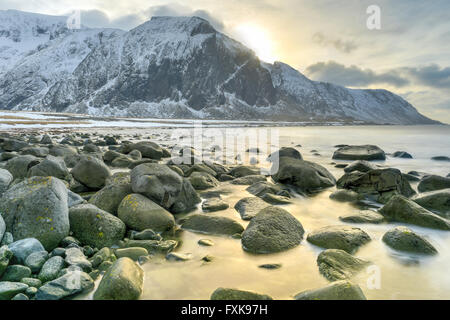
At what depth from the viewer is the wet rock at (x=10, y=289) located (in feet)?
9.14

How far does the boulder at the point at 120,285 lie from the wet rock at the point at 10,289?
731mm

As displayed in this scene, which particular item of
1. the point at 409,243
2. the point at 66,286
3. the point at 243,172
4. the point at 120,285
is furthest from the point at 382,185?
the point at 66,286

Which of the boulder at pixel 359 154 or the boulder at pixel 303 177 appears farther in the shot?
the boulder at pixel 359 154

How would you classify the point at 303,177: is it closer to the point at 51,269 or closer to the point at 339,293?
the point at 339,293

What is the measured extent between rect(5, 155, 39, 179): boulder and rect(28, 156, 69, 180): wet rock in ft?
2.13

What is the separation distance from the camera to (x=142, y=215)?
4.90m

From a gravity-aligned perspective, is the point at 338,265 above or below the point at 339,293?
below

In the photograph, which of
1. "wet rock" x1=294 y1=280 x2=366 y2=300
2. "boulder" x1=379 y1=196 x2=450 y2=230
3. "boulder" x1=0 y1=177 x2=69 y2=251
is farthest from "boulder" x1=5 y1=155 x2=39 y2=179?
"boulder" x1=379 y1=196 x2=450 y2=230

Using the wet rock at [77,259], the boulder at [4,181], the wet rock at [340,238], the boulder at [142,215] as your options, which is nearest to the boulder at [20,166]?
the boulder at [4,181]

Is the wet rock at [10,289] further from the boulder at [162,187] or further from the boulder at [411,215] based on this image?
the boulder at [411,215]

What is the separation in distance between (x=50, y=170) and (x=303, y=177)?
7124 millimetres

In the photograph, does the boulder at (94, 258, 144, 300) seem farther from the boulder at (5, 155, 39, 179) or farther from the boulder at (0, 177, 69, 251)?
the boulder at (5, 155, 39, 179)

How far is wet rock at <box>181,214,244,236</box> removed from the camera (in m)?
4.92
